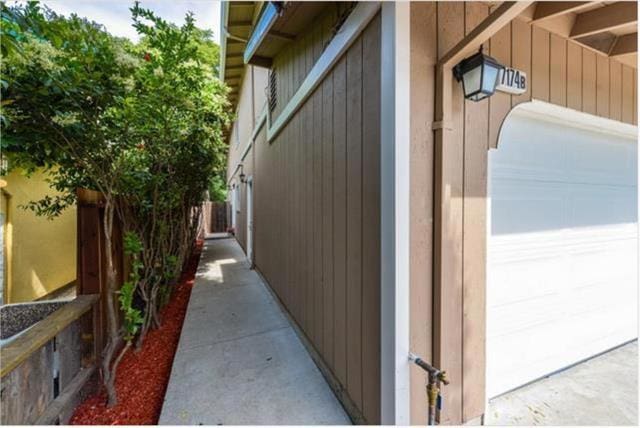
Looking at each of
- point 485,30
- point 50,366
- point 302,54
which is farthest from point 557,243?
point 50,366

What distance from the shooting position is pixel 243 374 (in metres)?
2.58

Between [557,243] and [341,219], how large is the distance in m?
1.92

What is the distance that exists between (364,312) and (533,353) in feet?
5.35

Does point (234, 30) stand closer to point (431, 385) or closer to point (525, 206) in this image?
point (525, 206)

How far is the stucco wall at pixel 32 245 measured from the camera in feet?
15.1

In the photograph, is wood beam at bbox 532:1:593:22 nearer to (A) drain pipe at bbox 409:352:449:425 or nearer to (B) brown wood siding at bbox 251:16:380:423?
(B) brown wood siding at bbox 251:16:380:423

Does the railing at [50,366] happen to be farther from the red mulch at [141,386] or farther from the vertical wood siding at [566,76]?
the vertical wood siding at [566,76]

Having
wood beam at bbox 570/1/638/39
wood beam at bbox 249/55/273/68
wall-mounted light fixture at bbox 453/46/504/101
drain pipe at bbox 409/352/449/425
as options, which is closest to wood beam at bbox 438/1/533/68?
wall-mounted light fixture at bbox 453/46/504/101

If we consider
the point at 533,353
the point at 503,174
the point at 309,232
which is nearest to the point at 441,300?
the point at 503,174

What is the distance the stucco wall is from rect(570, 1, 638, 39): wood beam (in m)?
6.81

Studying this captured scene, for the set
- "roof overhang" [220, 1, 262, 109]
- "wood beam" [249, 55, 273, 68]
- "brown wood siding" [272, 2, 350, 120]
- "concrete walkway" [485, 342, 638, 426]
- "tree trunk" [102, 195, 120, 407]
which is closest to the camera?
"concrete walkway" [485, 342, 638, 426]

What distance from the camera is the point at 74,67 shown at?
1.76m

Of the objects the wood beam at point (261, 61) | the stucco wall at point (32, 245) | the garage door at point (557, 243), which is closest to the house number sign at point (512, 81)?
the garage door at point (557, 243)

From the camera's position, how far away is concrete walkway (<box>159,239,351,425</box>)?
2.09 metres
